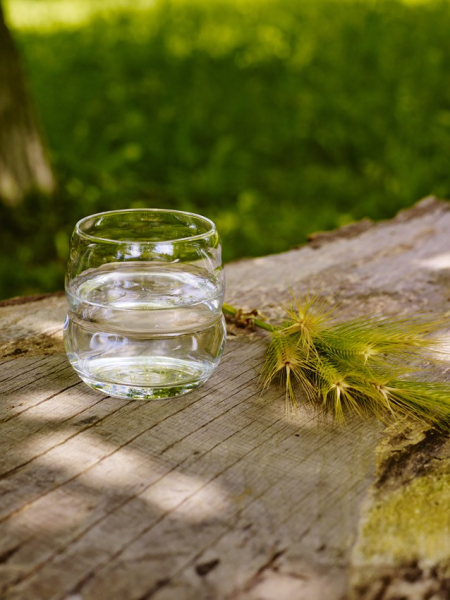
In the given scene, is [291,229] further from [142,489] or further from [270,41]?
[142,489]

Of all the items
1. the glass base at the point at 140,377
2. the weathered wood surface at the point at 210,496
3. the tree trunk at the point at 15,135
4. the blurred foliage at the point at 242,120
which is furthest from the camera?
the blurred foliage at the point at 242,120

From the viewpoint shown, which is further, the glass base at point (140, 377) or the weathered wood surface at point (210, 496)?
the glass base at point (140, 377)

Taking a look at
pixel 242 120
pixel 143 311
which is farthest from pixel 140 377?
pixel 242 120

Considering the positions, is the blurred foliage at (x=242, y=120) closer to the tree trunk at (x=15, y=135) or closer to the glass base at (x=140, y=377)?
the tree trunk at (x=15, y=135)

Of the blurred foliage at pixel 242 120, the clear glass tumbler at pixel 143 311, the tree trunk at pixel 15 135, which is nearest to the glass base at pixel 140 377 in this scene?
the clear glass tumbler at pixel 143 311

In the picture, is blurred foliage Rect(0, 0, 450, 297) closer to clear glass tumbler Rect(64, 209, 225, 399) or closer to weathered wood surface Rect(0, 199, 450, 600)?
clear glass tumbler Rect(64, 209, 225, 399)

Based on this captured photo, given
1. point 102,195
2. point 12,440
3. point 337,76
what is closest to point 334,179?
point 337,76
